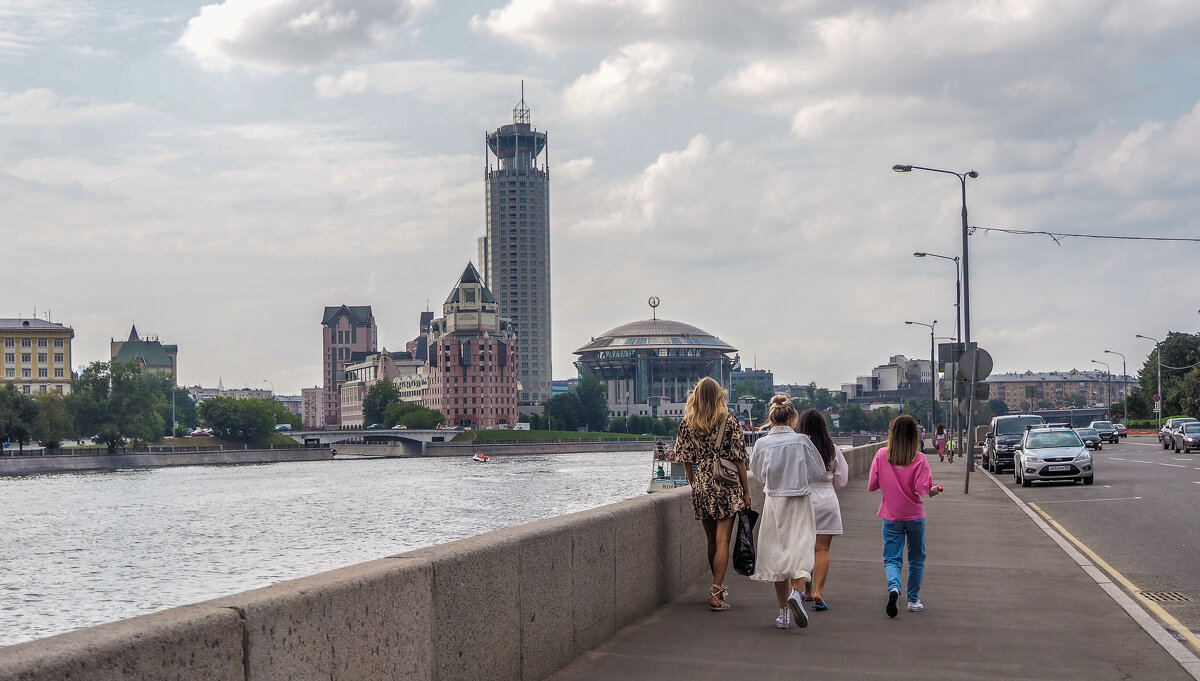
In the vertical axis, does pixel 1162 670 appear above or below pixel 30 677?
below

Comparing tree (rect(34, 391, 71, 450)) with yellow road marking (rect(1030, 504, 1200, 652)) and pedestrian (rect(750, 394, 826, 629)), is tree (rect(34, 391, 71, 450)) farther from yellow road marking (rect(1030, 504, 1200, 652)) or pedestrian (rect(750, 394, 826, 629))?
pedestrian (rect(750, 394, 826, 629))

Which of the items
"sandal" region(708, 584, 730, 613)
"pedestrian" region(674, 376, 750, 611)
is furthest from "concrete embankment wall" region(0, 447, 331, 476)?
"pedestrian" region(674, 376, 750, 611)

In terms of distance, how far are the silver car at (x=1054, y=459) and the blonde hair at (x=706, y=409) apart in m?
23.0

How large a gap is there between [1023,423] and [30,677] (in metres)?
43.1

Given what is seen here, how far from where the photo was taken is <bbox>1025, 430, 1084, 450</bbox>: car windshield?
1241 inches

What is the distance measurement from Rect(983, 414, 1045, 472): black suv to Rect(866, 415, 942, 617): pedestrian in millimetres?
30473

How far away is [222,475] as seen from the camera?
370ft

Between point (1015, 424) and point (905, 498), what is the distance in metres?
34.7

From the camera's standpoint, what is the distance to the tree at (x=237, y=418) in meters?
171

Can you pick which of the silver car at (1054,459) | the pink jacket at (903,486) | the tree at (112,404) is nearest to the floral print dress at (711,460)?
the pink jacket at (903,486)

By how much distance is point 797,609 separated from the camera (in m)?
9.11

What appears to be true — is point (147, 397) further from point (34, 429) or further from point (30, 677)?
point (30, 677)

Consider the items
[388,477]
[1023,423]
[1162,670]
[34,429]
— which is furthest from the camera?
[34,429]

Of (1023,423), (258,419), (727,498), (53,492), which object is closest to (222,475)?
(53,492)
